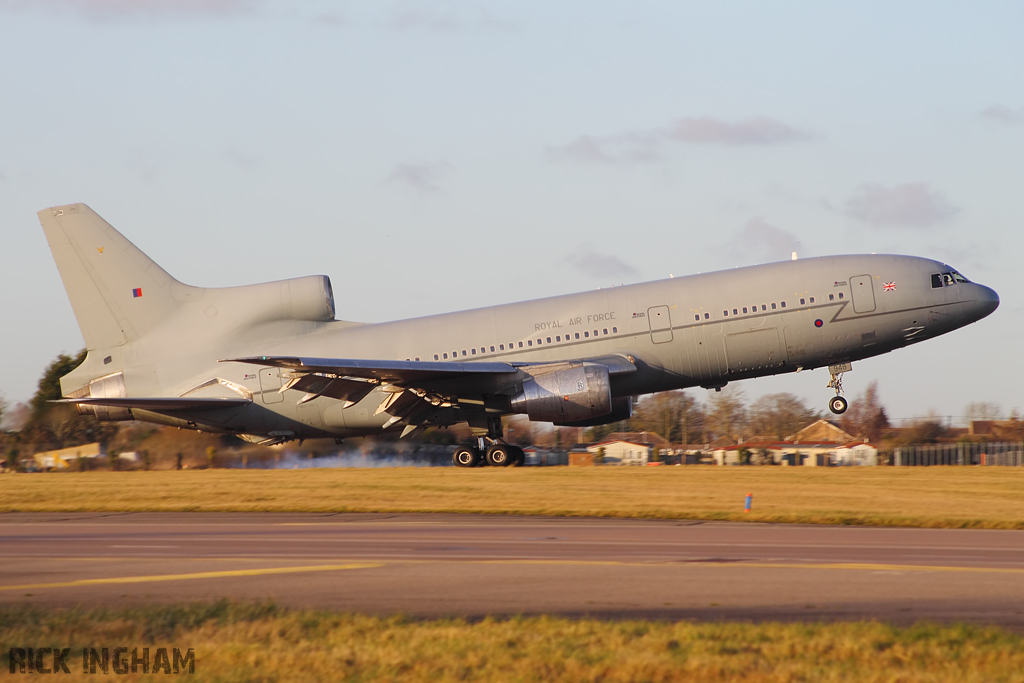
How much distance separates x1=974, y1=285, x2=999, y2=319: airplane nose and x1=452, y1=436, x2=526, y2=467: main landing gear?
14.5 meters

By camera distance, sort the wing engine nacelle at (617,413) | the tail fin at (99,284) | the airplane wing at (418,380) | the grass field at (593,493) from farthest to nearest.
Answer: the tail fin at (99,284), the wing engine nacelle at (617,413), the airplane wing at (418,380), the grass field at (593,493)

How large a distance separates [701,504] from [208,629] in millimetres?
14275

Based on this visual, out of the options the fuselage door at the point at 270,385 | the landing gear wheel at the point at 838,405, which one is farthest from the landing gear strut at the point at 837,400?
the fuselage door at the point at 270,385

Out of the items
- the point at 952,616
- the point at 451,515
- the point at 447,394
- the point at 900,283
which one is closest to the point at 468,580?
the point at 952,616

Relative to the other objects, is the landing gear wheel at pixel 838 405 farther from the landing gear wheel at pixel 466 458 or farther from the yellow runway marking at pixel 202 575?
the yellow runway marking at pixel 202 575

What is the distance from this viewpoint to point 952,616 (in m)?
10.0

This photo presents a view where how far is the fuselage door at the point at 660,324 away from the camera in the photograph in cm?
2858

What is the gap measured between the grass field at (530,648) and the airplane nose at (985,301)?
2197cm

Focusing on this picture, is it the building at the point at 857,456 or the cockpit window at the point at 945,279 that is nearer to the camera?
the cockpit window at the point at 945,279

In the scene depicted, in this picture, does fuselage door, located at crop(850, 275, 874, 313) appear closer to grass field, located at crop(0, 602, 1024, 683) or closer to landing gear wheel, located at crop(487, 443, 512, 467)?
landing gear wheel, located at crop(487, 443, 512, 467)

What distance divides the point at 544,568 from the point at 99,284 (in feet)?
77.1

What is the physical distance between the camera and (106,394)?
102 feet

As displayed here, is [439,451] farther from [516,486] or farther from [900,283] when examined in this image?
[900,283]

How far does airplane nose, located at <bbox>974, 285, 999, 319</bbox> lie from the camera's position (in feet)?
94.4
